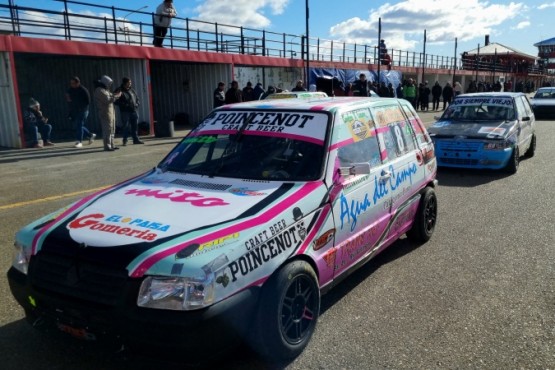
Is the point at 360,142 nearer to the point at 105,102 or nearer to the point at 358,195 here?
the point at 358,195

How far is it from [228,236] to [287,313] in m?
0.66

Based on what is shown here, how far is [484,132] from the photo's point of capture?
909 centimetres

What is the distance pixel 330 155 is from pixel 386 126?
45.9 inches

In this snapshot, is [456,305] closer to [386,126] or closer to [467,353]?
[467,353]

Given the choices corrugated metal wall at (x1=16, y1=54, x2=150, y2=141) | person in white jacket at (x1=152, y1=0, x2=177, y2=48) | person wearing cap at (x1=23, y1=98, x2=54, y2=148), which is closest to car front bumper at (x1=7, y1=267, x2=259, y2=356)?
person wearing cap at (x1=23, y1=98, x2=54, y2=148)

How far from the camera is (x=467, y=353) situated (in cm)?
307

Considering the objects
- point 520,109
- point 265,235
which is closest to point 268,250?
point 265,235

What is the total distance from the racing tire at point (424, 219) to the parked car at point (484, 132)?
4.29m

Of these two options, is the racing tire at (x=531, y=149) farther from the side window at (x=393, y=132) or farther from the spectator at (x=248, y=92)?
the spectator at (x=248, y=92)

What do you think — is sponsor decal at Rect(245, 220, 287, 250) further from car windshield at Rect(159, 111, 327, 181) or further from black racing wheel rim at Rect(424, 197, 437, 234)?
black racing wheel rim at Rect(424, 197, 437, 234)

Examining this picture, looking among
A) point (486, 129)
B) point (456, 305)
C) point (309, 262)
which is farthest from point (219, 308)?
point (486, 129)

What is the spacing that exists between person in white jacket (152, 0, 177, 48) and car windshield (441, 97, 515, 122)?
36.1 ft

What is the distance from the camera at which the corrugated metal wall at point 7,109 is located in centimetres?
1252

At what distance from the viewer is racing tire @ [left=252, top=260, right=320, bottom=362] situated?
272 cm
